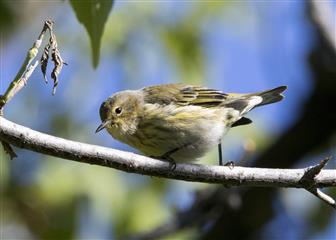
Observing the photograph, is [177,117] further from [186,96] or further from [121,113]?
[121,113]

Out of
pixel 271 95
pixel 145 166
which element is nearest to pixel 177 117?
pixel 271 95

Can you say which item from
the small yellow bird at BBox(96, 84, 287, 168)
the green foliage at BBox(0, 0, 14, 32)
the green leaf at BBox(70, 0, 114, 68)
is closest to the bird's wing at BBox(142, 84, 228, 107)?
the small yellow bird at BBox(96, 84, 287, 168)

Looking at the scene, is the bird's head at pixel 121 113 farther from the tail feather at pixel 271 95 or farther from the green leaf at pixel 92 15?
the green leaf at pixel 92 15

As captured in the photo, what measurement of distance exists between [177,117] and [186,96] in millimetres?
367

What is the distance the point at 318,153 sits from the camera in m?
7.18

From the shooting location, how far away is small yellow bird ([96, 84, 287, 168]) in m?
4.86

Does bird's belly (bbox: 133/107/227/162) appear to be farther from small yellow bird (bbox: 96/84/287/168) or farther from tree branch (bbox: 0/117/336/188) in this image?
tree branch (bbox: 0/117/336/188)

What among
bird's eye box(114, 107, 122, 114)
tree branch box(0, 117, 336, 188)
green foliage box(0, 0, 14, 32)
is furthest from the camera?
bird's eye box(114, 107, 122, 114)

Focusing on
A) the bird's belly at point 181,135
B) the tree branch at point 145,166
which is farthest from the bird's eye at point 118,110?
the tree branch at point 145,166

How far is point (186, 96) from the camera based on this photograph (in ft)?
17.5

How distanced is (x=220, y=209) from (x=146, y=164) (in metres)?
3.21

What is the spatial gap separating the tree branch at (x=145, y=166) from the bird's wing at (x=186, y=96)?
232cm

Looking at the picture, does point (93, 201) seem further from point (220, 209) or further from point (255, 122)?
point (255, 122)

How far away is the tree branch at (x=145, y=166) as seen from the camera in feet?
8.16
